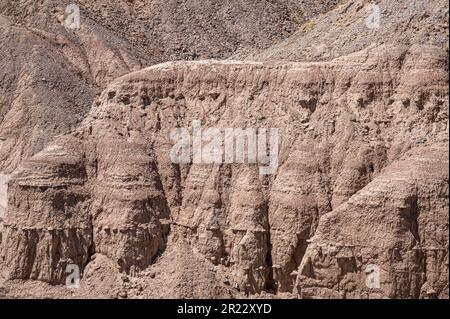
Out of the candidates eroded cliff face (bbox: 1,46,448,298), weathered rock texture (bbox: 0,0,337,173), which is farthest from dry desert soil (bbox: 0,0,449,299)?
weathered rock texture (bbox: 0,0,337,173)

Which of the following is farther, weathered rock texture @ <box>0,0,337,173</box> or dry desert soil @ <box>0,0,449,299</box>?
weathered rock texture @ <box>0,0,337,173</box>

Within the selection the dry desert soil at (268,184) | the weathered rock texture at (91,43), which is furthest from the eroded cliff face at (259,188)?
the weathered rock texture at (91,43)

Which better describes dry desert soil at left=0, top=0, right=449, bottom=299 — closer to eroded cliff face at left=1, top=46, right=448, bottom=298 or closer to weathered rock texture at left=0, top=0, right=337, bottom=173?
eroded cliff face at left=1, top=46, right=448, bottom=298

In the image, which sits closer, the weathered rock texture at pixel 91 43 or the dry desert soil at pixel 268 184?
the dry desert soil at pixel 268 184

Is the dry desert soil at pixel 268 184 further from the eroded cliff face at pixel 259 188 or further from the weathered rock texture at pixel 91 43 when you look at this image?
the weathered rock texture at pixel 91 43

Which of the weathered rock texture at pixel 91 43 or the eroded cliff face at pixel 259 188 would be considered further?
the weathered rock texture at pixel 91 43

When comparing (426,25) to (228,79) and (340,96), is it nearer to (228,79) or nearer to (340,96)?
(340,96)

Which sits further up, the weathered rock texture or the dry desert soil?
the weathered rock texture

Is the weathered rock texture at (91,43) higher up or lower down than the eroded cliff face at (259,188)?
higher up
